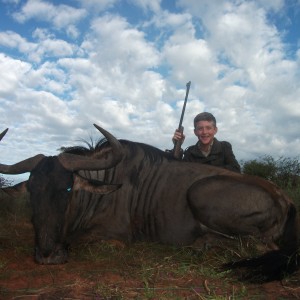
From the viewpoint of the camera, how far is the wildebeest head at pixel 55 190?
3664 millimetres

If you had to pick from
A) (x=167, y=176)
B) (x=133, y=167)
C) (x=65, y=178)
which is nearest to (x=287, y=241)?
(x=167, y=176)

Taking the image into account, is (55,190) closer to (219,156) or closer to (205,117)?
(205,117)

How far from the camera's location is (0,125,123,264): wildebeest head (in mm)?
3664

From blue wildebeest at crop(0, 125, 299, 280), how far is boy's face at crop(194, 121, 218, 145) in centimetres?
110

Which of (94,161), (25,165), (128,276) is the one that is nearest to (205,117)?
(94,161)

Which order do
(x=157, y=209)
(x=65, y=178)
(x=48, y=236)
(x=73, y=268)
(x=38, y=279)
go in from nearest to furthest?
(x=38, y=279) → (x=73, y=268) → (x=48, y=236) → (x=65, y=178) → (x=157, y=209)

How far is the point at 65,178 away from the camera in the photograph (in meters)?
3.91

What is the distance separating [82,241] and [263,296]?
2311 mm

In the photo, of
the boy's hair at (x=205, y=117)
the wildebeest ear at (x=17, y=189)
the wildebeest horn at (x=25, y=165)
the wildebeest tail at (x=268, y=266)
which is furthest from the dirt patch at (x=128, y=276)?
the boy's hair at (x=205, y=117)

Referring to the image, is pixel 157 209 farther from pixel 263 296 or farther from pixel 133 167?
pixel 263 296

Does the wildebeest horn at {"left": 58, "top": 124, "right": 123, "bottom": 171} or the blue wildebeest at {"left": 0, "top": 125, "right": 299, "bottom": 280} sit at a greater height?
the wildebeest horn at {"left": 58, "top": 124, "right": 123, "bottom": 171}

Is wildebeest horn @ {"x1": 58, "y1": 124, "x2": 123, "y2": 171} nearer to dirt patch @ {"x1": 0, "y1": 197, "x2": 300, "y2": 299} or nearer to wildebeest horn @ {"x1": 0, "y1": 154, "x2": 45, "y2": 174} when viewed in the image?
wildebeest horn @ {"x1": 0, "y1": 154, "x2": 45, "y2": 174}

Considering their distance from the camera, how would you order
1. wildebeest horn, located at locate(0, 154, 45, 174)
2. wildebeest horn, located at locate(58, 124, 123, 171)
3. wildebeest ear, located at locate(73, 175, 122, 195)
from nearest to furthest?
wildebeest horn, located at locate(58, 124, 123, 171), wildebeest ear, located at locate(73, 175, 122, 195), wildebeest horn, located at locate(0, 154, 45, 174)

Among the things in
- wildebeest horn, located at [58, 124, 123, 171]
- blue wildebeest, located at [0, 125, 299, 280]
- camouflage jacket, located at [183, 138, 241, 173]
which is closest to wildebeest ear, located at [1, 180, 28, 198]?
blue wildebeest, located at [0, 125, 299, 280]
